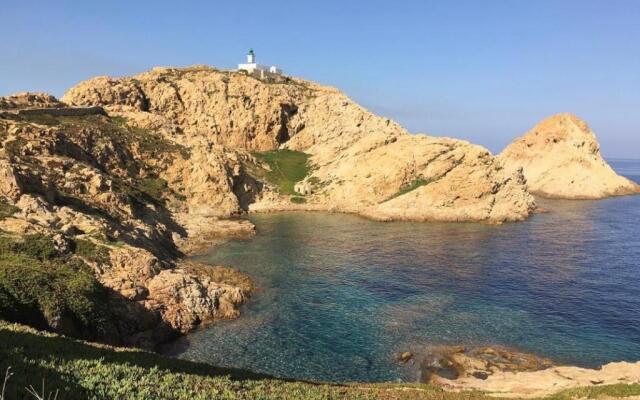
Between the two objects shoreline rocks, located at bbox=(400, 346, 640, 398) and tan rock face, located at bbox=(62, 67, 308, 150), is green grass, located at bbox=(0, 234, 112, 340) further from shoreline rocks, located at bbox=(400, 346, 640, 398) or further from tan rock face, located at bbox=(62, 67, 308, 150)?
tan rock face, located at bbox=(62, 67, 308, 150)

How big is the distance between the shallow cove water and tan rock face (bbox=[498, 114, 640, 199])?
Answer: 6607 cm

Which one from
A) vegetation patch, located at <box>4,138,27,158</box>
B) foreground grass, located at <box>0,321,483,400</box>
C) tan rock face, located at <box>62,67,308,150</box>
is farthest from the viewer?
tan rock face, located at <box>62,67,308,150</box>

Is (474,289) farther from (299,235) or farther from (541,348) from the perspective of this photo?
(299,235)

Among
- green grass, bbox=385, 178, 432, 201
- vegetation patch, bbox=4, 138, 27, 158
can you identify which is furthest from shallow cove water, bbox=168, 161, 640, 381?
vegetation patch, bbox=4, 138, 27, 158

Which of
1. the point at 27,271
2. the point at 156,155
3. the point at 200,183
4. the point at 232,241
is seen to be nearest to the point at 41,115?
the point at 156,155

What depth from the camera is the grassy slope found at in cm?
1468

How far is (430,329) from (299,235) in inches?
1584

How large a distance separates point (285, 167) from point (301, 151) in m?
14.5

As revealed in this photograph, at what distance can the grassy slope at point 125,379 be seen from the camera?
578 inches

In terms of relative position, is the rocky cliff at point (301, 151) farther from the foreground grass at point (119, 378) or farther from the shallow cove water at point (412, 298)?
the foreground grass at point (119, 378)

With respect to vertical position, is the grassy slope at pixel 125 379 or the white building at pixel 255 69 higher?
the white building at pixel 255 69

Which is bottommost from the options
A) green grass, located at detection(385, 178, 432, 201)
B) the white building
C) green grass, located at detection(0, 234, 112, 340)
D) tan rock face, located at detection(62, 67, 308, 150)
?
green grass, located at detection(0, 234, 112, 340)

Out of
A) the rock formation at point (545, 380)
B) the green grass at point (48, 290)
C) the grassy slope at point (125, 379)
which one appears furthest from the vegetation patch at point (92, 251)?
the rock formation at point (545, 380)

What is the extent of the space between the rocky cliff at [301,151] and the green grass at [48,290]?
5048 cm
